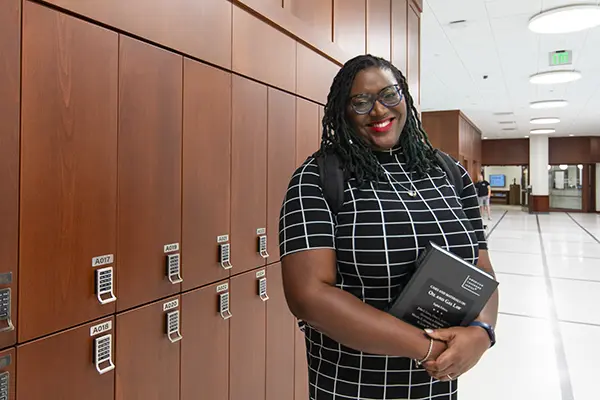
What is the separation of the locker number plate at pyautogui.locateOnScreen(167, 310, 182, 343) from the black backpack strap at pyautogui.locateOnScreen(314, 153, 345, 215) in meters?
0.98

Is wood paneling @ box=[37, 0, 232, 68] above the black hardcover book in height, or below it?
Answer: above

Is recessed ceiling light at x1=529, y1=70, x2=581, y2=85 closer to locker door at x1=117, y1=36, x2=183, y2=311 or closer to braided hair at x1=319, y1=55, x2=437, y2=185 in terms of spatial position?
braided hair at x1=319, y1=55, x2=437, y2=185

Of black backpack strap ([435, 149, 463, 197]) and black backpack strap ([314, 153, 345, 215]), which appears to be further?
black backpack strap ([435, 149, 463, 197])

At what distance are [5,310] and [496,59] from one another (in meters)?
8.24

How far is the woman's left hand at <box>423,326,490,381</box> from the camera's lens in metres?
1.06

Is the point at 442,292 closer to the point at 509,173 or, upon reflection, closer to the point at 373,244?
the point at 373,244

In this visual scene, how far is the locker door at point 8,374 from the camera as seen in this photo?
1.19 metres

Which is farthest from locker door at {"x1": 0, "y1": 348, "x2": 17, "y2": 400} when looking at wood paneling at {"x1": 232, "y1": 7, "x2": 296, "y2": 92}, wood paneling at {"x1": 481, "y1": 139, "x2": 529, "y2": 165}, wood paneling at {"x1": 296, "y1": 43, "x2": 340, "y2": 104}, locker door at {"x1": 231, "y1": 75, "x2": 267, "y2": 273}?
wood paneling at {"x1": 481, "y1": 139, "x2": 529, "y2": 165}

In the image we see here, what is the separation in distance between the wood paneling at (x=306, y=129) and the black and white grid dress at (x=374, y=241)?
143cm

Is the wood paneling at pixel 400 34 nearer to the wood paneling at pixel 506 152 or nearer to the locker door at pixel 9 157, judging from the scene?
the locker door at pixel 9 157

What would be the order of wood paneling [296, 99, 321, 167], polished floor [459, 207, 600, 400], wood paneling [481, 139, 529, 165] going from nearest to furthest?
wood paneling [296, 99, 321, 167] < polished floor [459, 207, 600, 400] < wood paneling [481, 139, 529, 165]

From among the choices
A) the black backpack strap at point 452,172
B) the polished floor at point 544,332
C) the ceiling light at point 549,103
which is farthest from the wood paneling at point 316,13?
the ceiling light at point 549,103

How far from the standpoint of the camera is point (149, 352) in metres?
1.68

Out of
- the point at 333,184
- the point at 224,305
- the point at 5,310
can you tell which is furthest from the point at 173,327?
the point at 333,184
